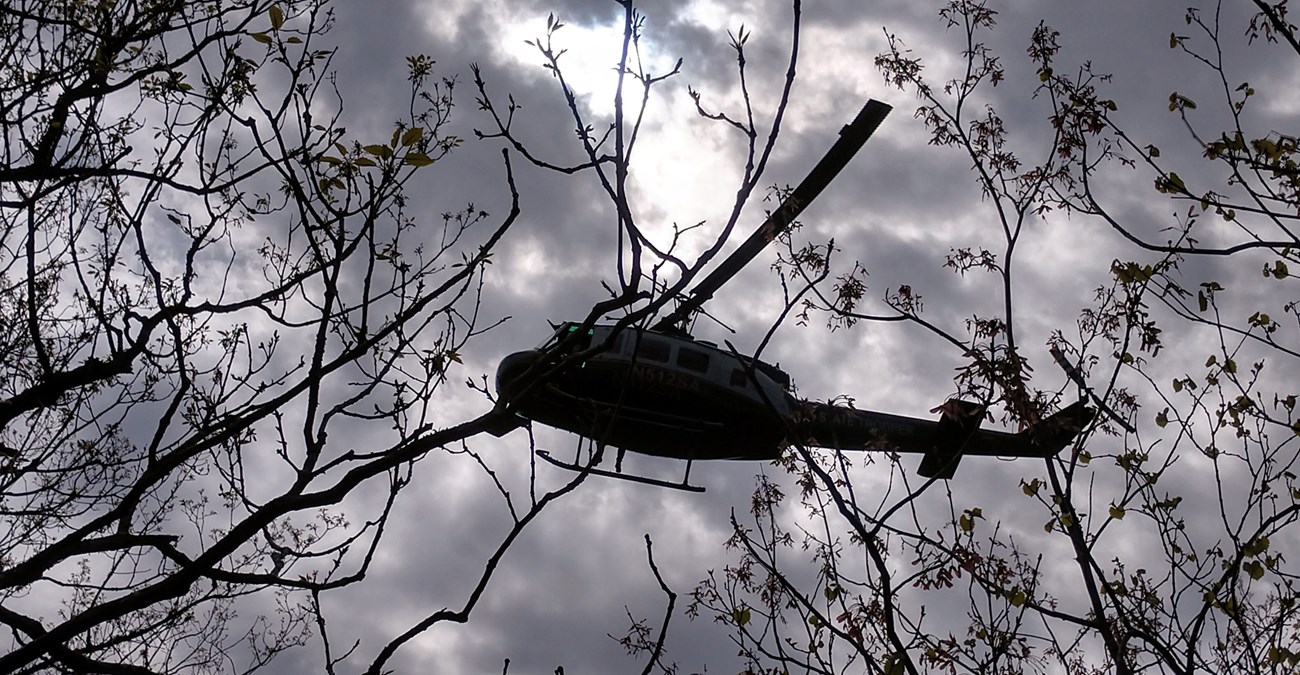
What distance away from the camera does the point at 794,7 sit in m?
3.77

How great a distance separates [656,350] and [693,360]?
0.67 meters

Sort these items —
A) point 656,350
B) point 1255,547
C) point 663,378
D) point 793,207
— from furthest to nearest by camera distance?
point 656,350, point 663,378, point 793,207, point 1255,547

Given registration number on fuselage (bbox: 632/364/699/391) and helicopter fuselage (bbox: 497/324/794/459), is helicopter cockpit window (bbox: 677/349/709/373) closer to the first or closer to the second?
helicopter fuselage (bbox: 497/324/794/459)

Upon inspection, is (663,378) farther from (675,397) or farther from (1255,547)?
(1255,547)

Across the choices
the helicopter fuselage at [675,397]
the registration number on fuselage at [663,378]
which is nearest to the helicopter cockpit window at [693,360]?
the helicopter fuselage at [675,397]

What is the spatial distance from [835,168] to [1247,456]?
362 centimetres

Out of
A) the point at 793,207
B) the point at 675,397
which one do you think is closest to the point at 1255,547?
the point at 793,207

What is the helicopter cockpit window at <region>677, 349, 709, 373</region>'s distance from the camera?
1664cm

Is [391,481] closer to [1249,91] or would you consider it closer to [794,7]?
[794,7]

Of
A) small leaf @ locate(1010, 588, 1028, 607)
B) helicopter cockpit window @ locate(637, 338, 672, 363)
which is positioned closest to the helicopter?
helicopter cockpit window @ locate(637, 338, 672, 363)

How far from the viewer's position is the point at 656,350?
16594 millimetres

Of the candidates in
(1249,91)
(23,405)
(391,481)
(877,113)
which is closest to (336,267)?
(391,481)

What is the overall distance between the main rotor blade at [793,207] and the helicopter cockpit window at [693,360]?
9.72 meters

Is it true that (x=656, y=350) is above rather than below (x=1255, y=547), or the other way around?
above
